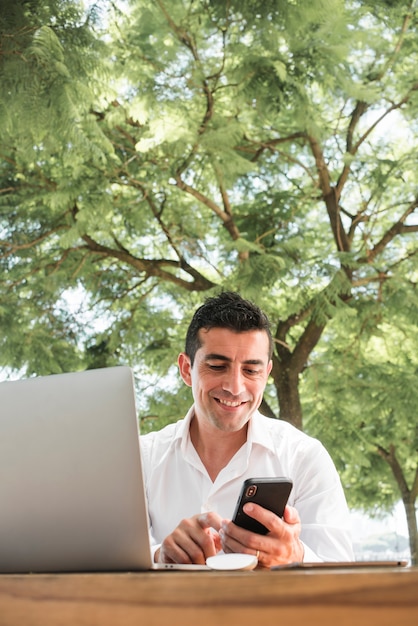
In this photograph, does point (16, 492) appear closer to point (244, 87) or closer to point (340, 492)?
point (340, 492)

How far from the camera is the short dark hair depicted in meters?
2.35

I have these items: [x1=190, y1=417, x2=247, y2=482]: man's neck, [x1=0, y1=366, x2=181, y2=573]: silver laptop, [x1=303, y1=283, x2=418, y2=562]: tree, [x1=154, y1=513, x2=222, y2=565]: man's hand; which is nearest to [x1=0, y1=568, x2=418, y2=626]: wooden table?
[x1=0, y1=366, x2=181, y2=573]: silver laptop

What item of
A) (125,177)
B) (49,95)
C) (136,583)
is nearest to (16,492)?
(136,583)

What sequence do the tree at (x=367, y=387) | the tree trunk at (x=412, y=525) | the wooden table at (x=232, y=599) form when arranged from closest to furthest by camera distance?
the wooden table at (x=232, y=599), the tree at (x=367, y=387), the tree trunk at (x=412, y=525)

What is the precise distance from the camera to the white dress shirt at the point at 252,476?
209 cm

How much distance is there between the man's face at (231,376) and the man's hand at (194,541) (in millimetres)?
764

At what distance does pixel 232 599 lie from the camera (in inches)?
32.0

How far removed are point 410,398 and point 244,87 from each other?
3314 mm

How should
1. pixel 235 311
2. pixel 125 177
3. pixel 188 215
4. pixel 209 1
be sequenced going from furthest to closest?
pixel 188 215 < pixel 125 177 < pixel 209 1 < pixel 235 311

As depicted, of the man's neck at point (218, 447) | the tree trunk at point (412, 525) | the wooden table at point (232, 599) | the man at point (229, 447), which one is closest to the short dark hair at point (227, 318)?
the man at point (229, 447)

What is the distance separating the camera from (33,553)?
132 centimetres

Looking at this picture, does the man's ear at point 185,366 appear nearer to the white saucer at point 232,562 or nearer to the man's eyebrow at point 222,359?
the man's eyebrow at point 222,359

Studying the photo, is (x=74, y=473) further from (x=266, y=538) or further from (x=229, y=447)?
(x=229, y=447)

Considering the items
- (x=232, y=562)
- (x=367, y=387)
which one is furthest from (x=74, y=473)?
(x=367, y=387)
